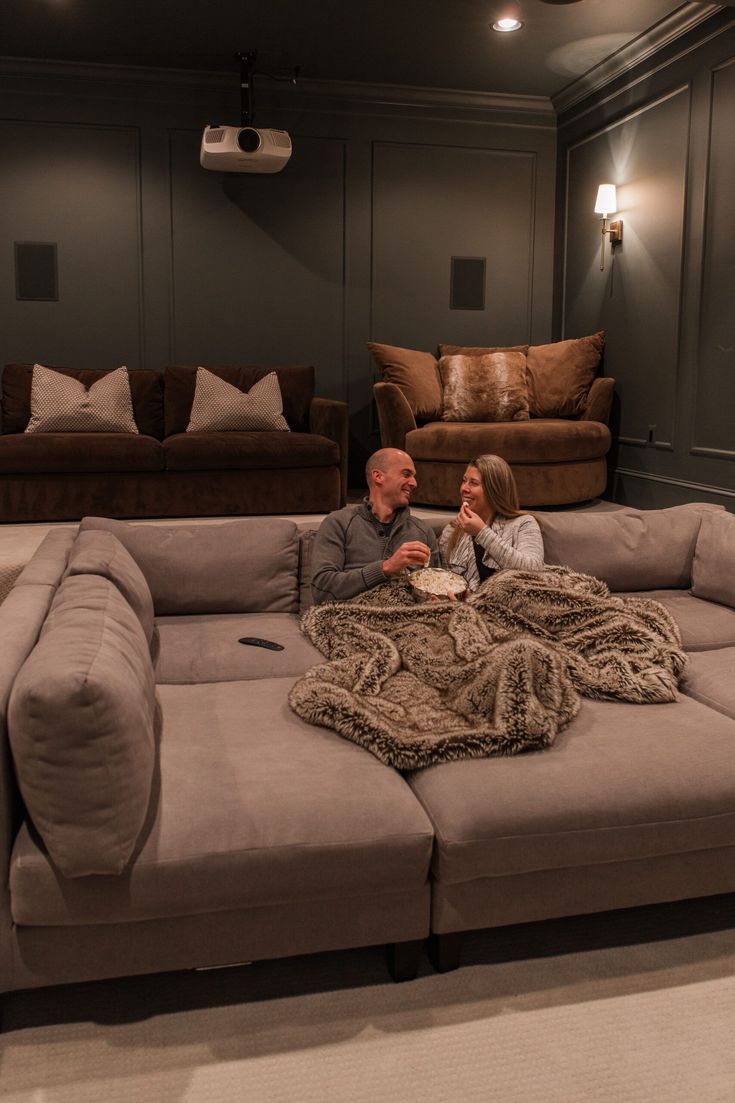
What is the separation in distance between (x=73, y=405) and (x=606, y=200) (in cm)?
341

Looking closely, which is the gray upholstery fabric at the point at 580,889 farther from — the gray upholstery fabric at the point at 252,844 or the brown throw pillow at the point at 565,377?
the brown throw pillow at the point at 565,377

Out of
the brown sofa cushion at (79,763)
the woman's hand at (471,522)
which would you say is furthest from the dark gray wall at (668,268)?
the brown sofa cushion at (79,763)

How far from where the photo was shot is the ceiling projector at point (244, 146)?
5.75 m

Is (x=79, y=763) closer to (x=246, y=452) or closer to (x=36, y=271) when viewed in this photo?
(x=246, y=452)

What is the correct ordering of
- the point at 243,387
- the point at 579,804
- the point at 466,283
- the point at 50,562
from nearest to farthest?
the point at 579,804 < the point at 50,562 < the point at 243,387 < the point at 466,283

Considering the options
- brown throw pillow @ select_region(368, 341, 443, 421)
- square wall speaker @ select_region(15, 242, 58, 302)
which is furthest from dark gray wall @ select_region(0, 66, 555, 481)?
brown throw pillow @ select_region(368, 341, 443, 421)

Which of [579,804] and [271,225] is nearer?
[579,804]

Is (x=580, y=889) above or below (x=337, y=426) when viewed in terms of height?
below

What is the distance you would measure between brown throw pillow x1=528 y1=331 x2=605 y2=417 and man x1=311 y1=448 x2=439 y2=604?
3.13m

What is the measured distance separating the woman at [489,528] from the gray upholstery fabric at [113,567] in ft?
3.35

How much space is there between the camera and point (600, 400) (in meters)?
5.83


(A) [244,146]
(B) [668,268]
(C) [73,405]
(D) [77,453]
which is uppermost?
(A) [244,146]

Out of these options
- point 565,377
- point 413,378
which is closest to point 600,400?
point 565,377

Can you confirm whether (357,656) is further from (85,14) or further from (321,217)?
(321,217)
